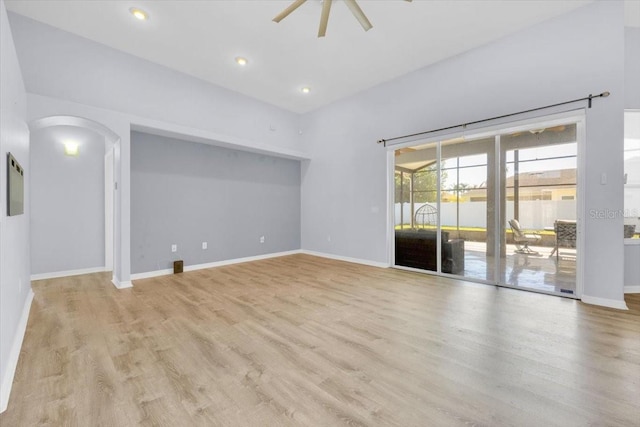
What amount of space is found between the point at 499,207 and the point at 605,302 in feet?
5.27

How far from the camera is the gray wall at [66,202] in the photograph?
14.7 feet

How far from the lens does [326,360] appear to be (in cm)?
209

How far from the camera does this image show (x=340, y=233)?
20.1 feet

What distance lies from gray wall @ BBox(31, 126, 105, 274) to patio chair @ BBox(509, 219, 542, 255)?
7114mm

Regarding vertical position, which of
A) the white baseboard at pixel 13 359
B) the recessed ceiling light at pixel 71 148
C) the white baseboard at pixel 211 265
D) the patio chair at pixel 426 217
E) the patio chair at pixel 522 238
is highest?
the recessed ceiling light at pixel 71 148

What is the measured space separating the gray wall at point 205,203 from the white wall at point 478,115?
79cm

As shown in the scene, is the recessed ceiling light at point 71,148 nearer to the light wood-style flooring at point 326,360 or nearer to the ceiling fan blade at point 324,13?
the light wood-style flooring at point 326,360

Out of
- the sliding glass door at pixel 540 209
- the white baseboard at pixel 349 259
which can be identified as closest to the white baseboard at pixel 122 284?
the white baseboard at pixel 349 259

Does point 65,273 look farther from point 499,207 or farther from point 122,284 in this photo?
point 499,207

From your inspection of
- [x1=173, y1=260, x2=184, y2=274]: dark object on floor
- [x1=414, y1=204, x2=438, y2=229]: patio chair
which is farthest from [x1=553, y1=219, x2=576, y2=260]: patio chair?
[x1=173, y1=260, x2=184, y2=274]: dark object on floor

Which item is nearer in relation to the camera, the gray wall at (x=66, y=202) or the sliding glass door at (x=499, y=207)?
the sliding glass door at (x=499, y=207)

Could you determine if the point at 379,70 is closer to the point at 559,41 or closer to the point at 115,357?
the point at 559,41

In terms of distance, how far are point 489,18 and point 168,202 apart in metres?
5.68

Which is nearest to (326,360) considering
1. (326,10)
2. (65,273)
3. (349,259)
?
(326,10)
